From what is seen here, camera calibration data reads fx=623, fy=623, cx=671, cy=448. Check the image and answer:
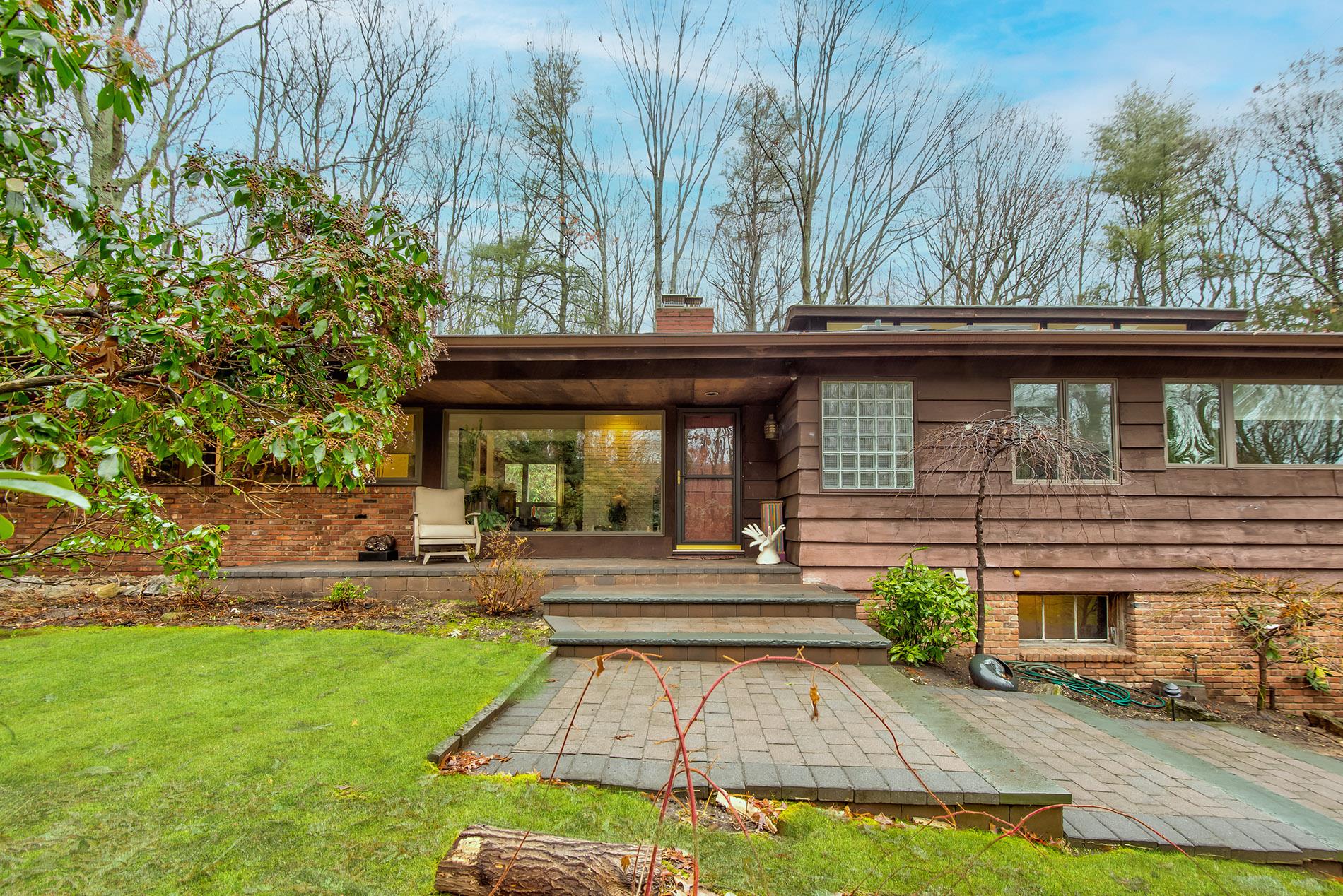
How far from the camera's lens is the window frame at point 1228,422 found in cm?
627

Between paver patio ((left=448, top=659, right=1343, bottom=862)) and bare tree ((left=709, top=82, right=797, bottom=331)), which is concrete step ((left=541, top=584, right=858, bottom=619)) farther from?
bare tree ((left=709, top=82, right=797, bottom=331))

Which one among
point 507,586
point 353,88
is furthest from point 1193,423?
point 353,88

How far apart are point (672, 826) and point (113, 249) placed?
2.76m

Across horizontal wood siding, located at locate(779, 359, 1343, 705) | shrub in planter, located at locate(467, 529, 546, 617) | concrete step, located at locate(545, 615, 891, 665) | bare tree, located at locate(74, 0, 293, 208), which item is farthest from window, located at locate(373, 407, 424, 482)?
bare tree, located at locate(74, 0, 293, 208)

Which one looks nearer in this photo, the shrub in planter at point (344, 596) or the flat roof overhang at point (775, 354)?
the shrub in planter at point (344, 596)

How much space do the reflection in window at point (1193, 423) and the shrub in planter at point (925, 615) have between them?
10.1 ft

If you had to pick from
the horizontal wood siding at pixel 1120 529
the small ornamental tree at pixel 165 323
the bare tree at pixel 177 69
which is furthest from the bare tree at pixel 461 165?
the small ornamental tree at pixel 165 323

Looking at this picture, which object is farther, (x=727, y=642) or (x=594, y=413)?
(x=594, y=413)

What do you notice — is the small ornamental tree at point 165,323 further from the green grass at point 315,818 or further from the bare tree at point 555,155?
the bare tree at point 555,155

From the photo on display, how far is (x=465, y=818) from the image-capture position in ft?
7.32

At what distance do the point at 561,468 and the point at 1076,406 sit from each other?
593 cm

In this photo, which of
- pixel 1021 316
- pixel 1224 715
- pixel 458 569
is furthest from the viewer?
pixel 1021 316

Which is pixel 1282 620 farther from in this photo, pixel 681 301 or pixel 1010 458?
pixel 681 301

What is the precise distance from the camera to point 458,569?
6.47 m
